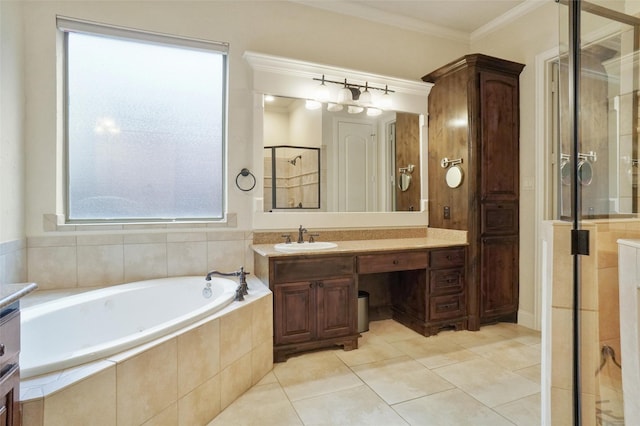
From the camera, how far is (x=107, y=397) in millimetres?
1213

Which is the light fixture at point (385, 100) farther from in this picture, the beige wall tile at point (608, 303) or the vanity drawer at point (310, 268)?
the beige wall tile at point (608, 303)

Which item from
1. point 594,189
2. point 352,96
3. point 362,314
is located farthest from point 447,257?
point 352,96

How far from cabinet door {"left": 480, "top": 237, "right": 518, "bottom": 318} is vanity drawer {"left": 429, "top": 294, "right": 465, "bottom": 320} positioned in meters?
0.21

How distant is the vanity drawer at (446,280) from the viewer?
2.74 m

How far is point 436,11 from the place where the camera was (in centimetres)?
310

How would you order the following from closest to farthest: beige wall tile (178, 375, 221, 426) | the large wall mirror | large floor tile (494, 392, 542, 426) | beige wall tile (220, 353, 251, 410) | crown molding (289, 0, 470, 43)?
beige wall tile (178, 375, 221, 426), large floor tile (494, 392, 542, 426), beige wall tile (220, 353, 251, 410), the large wall mirror, crown molding (289, 0, 470, 43)

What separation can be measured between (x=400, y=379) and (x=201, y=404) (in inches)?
46.8

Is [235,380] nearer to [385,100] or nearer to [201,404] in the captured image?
[201,404]

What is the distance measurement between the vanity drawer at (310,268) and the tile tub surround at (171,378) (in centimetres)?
17

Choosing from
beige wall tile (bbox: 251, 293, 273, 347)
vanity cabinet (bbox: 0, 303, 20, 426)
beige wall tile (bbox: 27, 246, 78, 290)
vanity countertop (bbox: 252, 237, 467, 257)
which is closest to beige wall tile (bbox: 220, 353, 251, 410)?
beige wall tile (bbox: 251, 293, 273, 347)

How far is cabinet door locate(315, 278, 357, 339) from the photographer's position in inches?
92.7

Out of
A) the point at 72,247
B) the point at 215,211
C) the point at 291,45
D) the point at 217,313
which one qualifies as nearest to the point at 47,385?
the point at 217,313

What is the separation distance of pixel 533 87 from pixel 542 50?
31cm

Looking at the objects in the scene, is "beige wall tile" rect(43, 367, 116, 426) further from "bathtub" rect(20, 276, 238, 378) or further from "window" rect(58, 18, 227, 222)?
"window" rect(58, 18, 227, 222)
